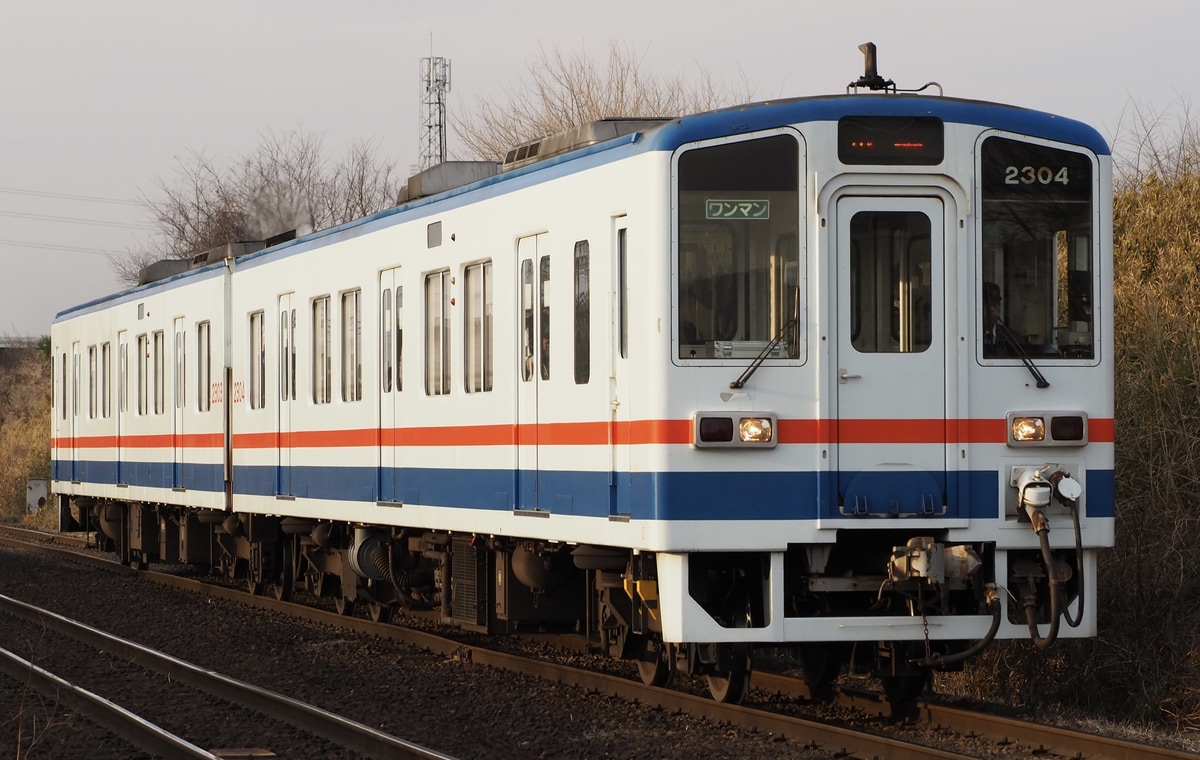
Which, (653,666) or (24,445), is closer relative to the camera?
(653,666)

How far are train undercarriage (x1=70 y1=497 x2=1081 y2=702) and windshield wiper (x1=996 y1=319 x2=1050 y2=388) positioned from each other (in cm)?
88

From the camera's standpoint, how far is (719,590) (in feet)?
27.4

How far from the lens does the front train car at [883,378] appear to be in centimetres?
795

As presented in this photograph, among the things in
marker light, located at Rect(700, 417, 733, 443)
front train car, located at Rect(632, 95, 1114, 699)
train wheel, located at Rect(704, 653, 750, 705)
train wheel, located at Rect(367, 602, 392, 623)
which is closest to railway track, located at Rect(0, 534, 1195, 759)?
train wheel, located at Rect(704, 653, 750, 705)

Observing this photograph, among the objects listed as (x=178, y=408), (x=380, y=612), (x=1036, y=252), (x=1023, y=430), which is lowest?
(x=380, y=612)

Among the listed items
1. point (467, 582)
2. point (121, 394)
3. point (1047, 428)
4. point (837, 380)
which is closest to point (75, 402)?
point (121, 394)

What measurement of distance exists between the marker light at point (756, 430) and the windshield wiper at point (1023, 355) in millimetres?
1307

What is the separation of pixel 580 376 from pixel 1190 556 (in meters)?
4.20

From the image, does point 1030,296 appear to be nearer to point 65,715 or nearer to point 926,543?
point 926,543

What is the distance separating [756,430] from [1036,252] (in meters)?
1.75

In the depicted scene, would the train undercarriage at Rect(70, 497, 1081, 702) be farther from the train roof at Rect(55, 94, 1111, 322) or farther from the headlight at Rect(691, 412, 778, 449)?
the train roof at Rect(55, 94, 1111, 322)

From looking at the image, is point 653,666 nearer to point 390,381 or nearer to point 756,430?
point 756,430

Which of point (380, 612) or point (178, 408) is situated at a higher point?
point (178, 408)

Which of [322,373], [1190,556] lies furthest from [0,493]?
[1190,556]
